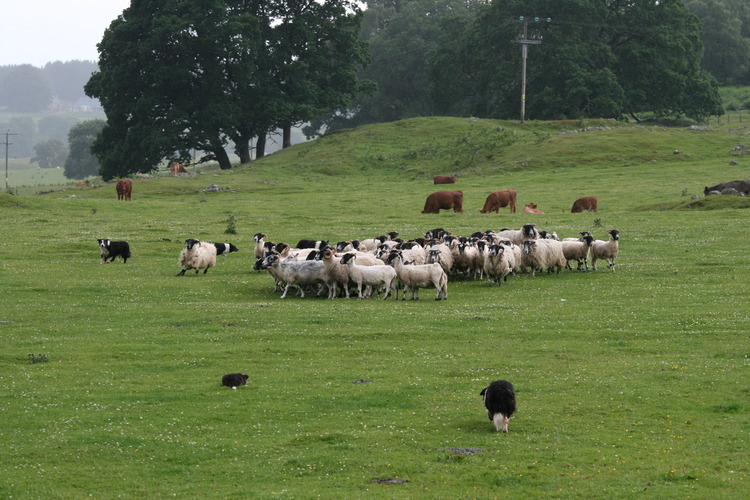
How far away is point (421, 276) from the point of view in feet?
88.8

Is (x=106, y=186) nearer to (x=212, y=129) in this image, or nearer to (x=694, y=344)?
(x=212, y=129)

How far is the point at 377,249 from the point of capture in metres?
30.5

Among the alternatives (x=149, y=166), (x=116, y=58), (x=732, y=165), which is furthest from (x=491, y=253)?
(x=116, y=58)

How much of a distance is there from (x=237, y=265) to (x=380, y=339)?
13.4m

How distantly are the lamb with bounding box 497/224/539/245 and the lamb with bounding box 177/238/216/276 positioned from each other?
999 centimetres

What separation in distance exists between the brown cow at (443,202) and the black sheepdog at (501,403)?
119 ft

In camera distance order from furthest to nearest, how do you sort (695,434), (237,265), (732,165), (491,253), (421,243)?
1. (732,165)
2. (237,265)
3. (421,243)
4. (491,253)
5. (695,434)

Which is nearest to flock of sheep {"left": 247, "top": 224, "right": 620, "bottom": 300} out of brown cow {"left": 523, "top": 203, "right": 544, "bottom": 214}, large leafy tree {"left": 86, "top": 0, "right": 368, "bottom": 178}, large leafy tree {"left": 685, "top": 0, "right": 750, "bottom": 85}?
brown cow {"left": 523, "top": 203, "right": 544, "bottom": 214}

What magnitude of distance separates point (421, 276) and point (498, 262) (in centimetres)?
335

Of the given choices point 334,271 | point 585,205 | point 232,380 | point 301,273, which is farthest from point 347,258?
point 585,205

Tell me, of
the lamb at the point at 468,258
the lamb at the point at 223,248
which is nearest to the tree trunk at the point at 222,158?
the lamb at the point at 223,248

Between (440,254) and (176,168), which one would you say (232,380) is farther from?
(176,168)

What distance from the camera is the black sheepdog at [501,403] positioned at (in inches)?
564

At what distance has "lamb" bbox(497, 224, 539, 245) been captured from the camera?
107 ft
